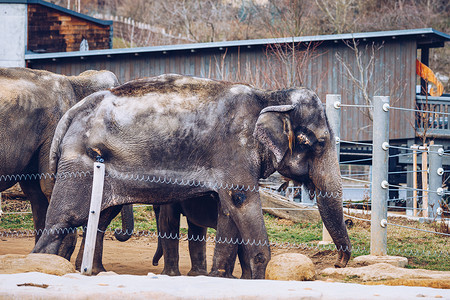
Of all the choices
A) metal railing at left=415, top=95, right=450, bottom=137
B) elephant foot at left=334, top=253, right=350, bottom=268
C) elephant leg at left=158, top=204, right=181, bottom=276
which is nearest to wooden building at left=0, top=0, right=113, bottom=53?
metal railing at left=415, top=95, right=450, bottom=137

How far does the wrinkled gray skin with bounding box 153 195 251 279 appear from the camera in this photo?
27.2 feet

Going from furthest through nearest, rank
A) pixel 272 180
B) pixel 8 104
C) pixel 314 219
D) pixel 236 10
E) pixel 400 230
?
pixel 236 10, pixel 272 180, pixel 314 219, pixel 400 230, pixel 8 104

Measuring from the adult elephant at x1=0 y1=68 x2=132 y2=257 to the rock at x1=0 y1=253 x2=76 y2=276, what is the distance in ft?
7.13

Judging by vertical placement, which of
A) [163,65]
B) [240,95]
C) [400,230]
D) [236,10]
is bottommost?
[400,230]

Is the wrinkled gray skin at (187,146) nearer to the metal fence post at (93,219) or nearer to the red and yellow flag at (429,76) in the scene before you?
the metal fence post at (93,219)

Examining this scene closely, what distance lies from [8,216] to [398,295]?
31.2 ft

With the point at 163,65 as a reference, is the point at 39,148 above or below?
below

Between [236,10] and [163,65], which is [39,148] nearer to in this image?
[163,65]

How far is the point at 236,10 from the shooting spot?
42.2 metres

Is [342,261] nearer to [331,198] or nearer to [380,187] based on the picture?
[331,198]

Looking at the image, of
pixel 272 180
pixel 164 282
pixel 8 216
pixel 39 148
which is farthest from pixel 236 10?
pixel 164 282

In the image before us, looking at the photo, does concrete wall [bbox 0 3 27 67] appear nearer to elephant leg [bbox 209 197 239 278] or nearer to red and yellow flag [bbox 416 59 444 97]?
red and yellow flag [bbox 416 59 444 97]

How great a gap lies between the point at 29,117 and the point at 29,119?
0.08 feet

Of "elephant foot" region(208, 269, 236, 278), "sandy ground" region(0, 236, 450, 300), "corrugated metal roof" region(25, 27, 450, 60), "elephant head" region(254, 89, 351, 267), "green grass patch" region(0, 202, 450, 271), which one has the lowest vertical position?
"green grass patch" region(0, 202, 450, 271)
